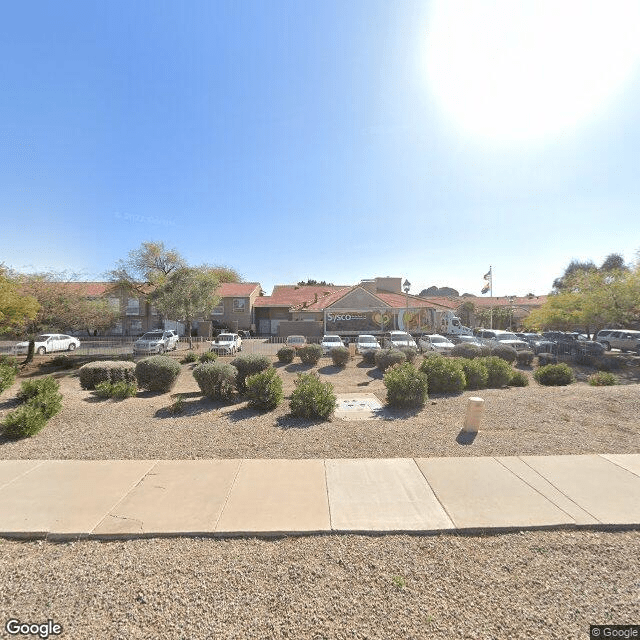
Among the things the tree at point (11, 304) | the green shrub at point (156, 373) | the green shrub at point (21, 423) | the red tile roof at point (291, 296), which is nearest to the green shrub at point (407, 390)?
the green shrub at point (156, 373)

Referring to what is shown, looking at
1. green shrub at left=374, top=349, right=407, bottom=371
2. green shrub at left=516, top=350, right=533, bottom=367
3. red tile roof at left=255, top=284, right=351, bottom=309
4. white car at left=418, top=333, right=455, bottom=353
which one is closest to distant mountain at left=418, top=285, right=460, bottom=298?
red tile roof at left=255, top=284, right=351, bottom=309

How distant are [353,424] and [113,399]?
664 cm

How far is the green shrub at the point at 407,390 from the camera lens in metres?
8.40

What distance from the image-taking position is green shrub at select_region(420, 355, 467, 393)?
9719mm

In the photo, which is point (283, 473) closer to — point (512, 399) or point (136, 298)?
point (512, 399)

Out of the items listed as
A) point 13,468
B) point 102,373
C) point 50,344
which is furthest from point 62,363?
point 13,468

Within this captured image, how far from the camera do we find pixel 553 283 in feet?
225

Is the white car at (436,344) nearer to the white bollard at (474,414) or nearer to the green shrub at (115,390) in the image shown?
the white bollard at (474,414)

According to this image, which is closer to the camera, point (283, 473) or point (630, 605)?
point (630, 605)

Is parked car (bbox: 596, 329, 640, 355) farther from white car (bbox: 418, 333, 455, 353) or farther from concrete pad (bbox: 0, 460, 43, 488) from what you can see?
concrete pad (bbox: 0, 460, 43, 488)

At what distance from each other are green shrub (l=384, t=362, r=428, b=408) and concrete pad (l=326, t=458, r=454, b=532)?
305cm

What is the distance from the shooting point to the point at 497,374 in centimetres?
1125

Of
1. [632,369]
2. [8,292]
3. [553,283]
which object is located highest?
[553,283]

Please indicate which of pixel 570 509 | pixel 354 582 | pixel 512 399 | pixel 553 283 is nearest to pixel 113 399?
pixel 354 582
